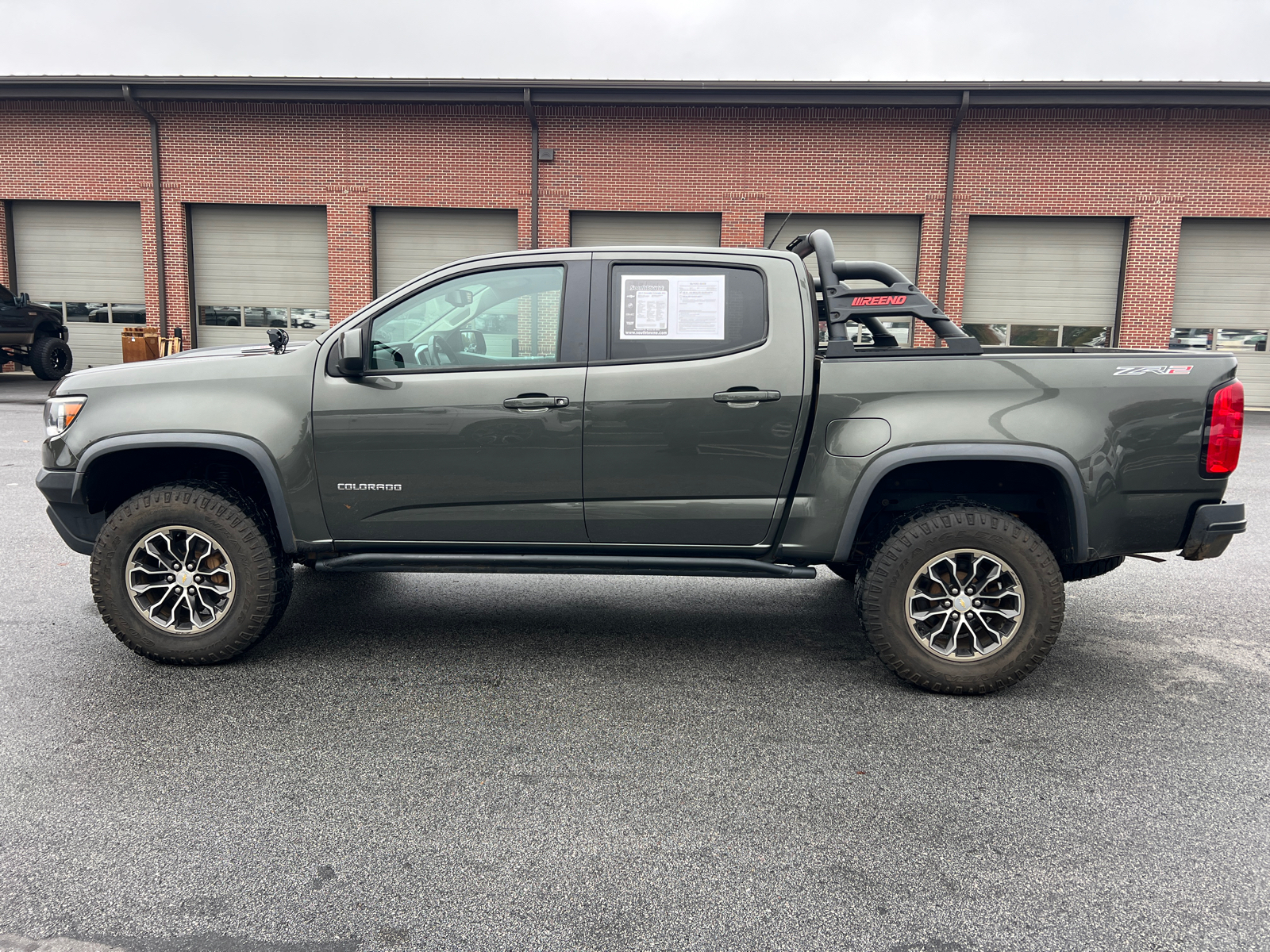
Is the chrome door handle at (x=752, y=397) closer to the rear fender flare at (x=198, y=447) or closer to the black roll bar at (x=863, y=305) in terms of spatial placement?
the black roll bar at (x=863, y=305)

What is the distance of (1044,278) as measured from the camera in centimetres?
1912

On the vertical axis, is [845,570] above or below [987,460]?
below

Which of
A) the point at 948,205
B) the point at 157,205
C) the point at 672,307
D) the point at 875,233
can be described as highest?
the point at 948,205

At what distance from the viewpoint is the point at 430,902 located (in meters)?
2.47

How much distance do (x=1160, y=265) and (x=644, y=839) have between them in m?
20.0

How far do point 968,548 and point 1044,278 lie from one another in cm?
1746

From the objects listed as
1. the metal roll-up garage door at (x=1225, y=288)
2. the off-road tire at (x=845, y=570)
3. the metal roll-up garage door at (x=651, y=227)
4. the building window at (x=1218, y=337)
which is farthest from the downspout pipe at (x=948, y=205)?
the off-road tire at (x=845, y=570)

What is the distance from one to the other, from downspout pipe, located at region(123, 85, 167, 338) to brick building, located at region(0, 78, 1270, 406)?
0.18 ft

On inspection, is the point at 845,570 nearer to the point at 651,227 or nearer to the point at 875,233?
the point at 651,227

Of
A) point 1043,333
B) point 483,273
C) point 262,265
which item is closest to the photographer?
point 483,273

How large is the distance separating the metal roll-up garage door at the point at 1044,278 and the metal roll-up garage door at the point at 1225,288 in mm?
1486

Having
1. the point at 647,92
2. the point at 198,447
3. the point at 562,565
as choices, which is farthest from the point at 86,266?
the point at 562,565

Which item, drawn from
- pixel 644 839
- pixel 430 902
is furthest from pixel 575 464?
pixel 430 902

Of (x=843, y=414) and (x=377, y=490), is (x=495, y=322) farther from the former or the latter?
(x=843, y=414)
